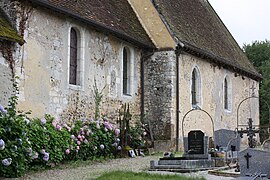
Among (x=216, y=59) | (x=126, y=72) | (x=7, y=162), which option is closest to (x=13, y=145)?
(x=7, y=162)

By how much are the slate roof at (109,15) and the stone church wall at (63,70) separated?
380 millimetres

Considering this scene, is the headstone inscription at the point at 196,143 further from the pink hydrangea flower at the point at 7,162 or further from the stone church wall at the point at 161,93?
the pink hydrangea flower at the point at 7,162

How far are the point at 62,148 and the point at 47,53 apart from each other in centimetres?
301

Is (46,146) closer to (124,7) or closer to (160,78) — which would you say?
(160,78)

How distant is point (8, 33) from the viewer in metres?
13.0

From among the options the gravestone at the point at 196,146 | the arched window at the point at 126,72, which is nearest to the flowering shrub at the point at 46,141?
the gravestone at the point at 196,146

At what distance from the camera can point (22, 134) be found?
11.5 m

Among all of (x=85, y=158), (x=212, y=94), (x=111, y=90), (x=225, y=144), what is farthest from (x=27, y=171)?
(x=212, y=94)

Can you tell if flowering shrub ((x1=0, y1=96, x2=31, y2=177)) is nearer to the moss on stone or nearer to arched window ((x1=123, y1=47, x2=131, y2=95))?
the moss on stone

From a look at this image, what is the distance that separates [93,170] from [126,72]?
7722mm

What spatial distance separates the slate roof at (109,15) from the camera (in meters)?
15.3

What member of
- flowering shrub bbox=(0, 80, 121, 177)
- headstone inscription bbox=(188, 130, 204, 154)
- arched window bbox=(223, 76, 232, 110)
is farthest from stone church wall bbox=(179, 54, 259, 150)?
flowering shrub bbox=(0, 80, 121, 177)

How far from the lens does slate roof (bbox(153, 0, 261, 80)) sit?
21.2 metres

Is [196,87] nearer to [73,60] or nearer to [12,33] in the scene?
[73,60]
